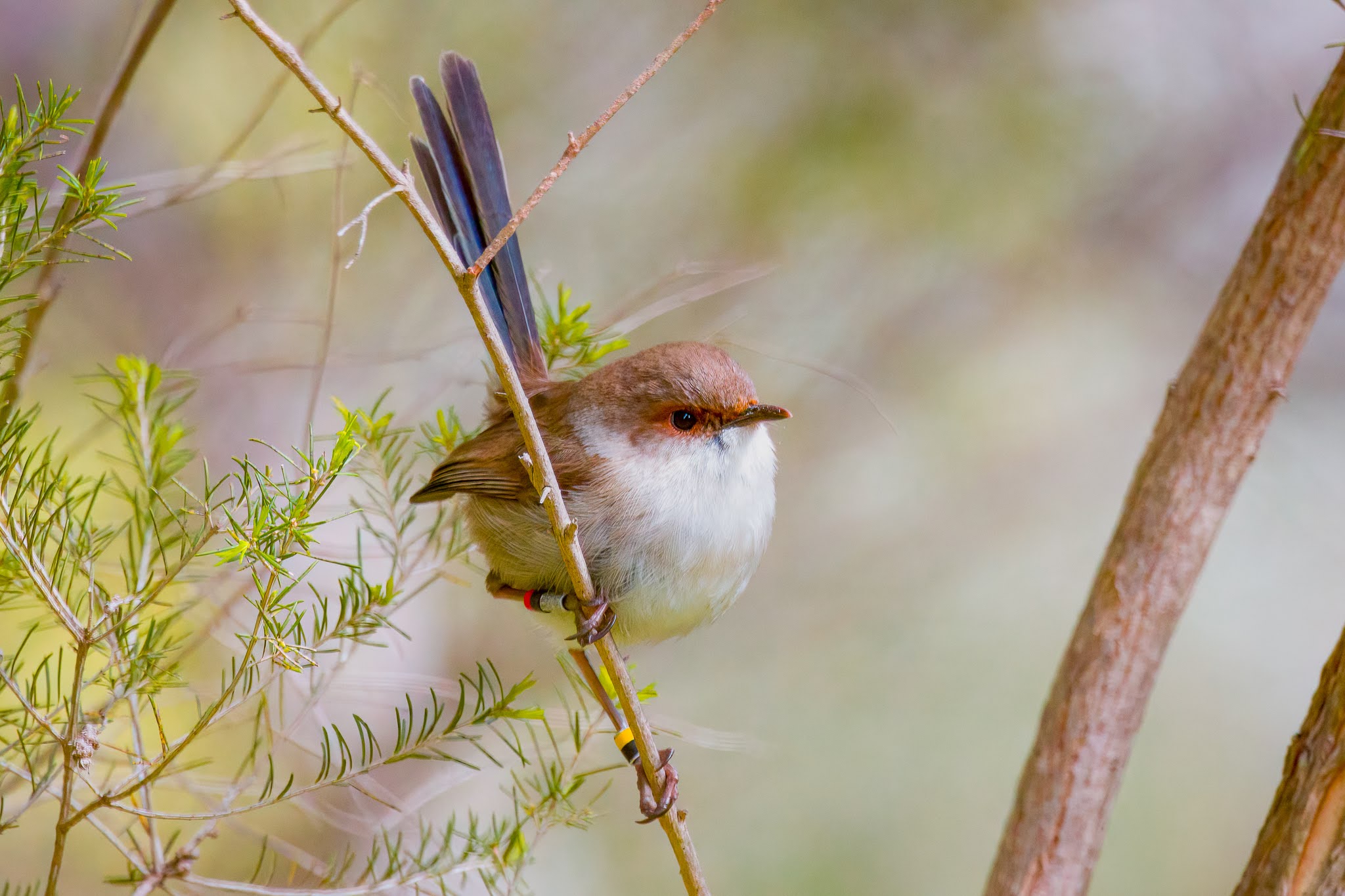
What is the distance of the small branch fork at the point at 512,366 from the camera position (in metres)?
1.39

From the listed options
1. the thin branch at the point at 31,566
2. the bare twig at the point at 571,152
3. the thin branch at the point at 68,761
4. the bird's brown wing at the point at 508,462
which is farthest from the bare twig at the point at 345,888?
the bare twig at the point at 571,152

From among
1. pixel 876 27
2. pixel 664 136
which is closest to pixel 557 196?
pixel 664 136

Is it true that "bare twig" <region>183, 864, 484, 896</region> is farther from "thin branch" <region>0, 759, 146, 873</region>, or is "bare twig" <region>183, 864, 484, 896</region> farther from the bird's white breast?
the bird's white breast

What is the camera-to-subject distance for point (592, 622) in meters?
2.17

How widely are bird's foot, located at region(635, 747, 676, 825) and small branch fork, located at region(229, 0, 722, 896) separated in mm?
26

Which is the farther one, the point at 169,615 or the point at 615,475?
the point at 615,475

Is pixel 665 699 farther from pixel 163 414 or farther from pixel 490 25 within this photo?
pixel 163 414

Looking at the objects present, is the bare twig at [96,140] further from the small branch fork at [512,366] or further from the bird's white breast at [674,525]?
the bird's white breast at [674,525]

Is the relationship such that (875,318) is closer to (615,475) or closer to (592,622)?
(615,475)

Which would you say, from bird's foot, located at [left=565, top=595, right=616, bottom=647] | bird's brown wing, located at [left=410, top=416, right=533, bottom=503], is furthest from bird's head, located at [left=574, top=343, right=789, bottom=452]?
bird's foot, located at [left=565, top=595, right=616, bottom=647]

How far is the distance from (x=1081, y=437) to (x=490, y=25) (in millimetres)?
3208

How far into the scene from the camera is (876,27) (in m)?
4.45

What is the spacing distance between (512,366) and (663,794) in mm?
893

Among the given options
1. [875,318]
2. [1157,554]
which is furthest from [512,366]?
[875,318]
